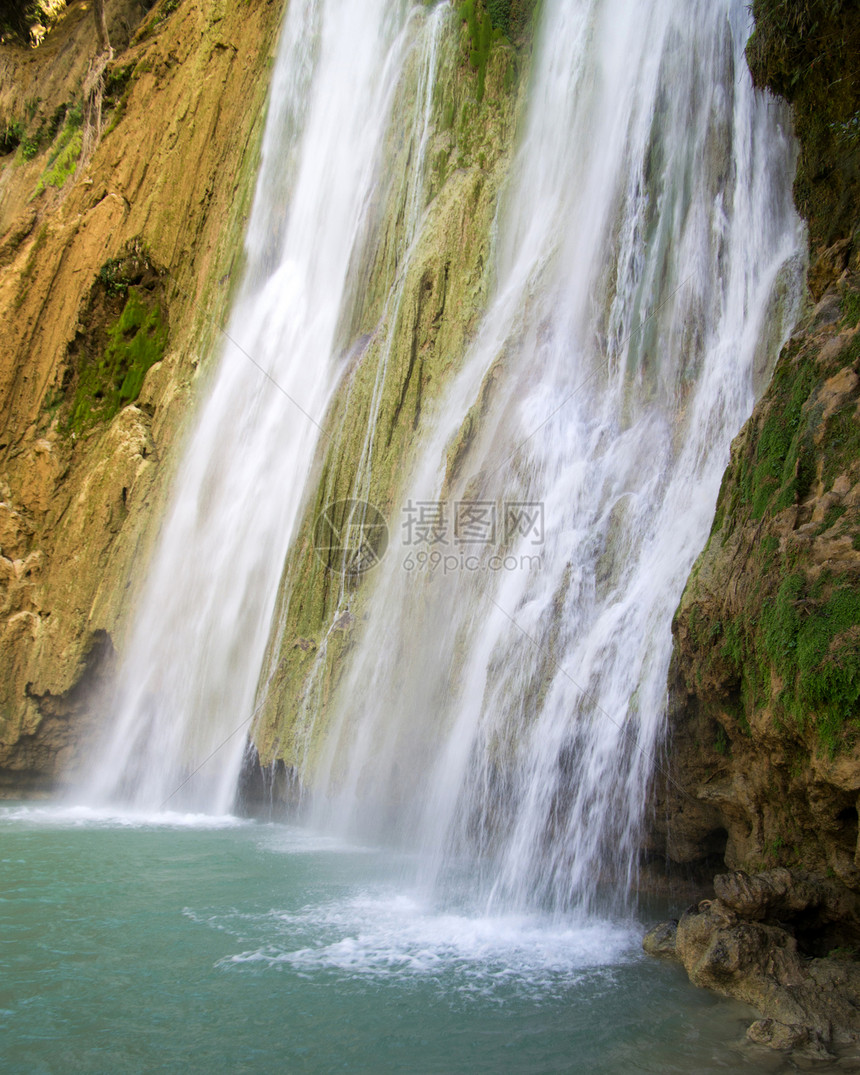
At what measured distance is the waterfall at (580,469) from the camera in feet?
23.7

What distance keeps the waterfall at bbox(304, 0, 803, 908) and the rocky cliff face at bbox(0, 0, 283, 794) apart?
6974 millimetres

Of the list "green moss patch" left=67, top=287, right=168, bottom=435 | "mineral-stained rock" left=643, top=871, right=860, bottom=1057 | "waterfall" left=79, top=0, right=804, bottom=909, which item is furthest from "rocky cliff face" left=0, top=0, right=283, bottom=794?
"mineral-stained rock" left=643, top=871, right=860, bottom=1057

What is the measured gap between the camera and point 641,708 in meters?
6.79

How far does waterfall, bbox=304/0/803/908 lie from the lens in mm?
7238

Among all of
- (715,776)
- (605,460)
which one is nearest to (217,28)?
(605,460)

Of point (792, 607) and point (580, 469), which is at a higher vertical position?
point (580, 469)

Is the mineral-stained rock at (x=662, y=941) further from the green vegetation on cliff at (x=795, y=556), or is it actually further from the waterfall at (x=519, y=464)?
the green vegetation on cliff at (x=795, y=556)

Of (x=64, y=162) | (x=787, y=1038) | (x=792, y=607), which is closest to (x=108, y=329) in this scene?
(x=64, y=162)

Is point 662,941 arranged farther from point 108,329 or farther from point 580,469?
point 108,329

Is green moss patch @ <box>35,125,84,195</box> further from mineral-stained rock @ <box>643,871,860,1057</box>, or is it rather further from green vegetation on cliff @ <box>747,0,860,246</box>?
mineral-stained rock @ <box>643,871,860,1057</box>

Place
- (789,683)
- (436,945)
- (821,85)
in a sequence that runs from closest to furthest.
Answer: (789,683) → (436,945) → (821,85)

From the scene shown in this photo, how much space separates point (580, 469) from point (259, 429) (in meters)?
7.92

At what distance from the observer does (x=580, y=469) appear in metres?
9.71

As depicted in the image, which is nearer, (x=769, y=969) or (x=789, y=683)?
(x=769, y=969)
